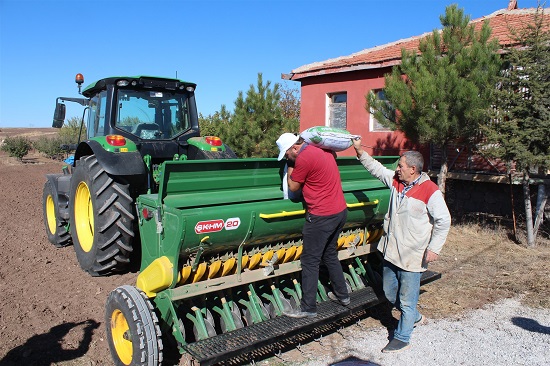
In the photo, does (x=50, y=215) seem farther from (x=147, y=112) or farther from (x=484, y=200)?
(x=484, y=200)

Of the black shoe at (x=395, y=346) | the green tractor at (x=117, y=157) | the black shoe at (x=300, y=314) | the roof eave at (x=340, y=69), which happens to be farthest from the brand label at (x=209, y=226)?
the roof eave at (x=340, y=69)

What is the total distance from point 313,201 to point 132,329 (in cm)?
159

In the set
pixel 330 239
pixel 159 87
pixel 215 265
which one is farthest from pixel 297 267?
pixel 159 87

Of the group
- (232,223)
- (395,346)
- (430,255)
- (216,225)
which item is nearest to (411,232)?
(430,255)

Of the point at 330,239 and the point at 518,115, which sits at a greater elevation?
the point at 518,115

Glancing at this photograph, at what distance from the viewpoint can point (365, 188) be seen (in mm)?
4426

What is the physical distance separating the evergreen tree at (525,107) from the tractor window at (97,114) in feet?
17.4

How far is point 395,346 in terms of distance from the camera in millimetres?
3668

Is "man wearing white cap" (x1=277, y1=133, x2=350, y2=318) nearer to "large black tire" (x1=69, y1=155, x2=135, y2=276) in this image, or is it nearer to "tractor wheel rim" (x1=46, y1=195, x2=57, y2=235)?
"large black tire" (x1=69, y1=155, x2=135, y2=276)

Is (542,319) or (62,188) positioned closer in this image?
(542,319)

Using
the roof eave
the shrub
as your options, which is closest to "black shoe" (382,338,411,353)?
the roof eave

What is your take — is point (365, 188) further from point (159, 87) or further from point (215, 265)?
point (159, 87)

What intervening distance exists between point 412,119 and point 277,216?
14.9ft

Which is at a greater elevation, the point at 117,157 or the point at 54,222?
the point at 117,157
